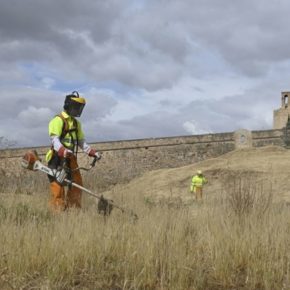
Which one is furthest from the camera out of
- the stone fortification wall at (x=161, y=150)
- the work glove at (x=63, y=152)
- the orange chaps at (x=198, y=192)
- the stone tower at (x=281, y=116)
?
the stone tower at (x=281, y=116)

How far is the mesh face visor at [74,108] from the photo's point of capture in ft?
26.7

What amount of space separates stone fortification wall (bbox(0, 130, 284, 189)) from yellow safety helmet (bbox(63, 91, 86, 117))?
3010cm

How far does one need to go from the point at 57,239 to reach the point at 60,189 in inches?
92.9

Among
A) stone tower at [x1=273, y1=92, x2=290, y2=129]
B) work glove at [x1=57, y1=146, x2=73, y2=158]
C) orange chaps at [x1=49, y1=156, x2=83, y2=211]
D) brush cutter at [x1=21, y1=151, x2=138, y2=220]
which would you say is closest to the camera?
brush cutter at [x1=21, y1=151, x2=138, y2=220]

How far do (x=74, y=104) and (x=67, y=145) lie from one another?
55 centimetres

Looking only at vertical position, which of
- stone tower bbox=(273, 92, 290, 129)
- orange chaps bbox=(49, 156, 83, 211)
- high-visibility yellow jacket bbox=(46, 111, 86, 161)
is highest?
stone tower bbox=(273, 92, 290, 129)

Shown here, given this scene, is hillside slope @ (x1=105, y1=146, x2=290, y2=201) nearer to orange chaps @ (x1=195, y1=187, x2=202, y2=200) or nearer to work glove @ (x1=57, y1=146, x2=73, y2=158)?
orange chaps @ (x1=195, y1=187, x2=202, y2=200)

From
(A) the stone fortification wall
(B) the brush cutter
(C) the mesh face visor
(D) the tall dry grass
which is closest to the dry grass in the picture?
(D) the tall dry grass

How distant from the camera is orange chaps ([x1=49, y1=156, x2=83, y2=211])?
7957 mm

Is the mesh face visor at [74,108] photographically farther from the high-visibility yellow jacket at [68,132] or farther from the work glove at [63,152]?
the work glove at [63,152]

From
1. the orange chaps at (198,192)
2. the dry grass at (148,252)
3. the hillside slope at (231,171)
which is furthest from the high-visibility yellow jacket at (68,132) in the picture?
the hillside slope at (231,171)

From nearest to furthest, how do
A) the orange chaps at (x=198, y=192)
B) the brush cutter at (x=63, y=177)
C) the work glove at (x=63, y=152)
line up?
the brush cutter at (x=63, y=177) < the work glove at (x=63, y=152) < the orange chaps at (x=198, y=192)

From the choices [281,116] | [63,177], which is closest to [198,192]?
[63,177]

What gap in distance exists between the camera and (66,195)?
8.20 meters
